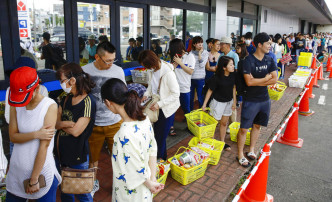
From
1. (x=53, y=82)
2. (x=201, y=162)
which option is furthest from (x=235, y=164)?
(x=53, y=82)

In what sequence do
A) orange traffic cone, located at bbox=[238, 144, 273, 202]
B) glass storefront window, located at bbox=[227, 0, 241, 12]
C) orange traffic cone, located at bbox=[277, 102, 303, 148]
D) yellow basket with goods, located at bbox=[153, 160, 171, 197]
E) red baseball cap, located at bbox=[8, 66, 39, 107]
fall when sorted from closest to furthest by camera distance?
red baseball cap, located at bbox=[8, 66, 39, 107] < orange traffic cone, located at bbox=[238, 144, 273, 202] < yellow basket with goods, located at bbox=[153, 160, 171, 197] < orange traffic cone, located at bbox=[277, 102, 303, 148] < glass storefront window, located at bbox=[227, 0, 241, 12]

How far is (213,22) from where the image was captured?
1014cm

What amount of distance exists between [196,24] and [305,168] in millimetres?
6743

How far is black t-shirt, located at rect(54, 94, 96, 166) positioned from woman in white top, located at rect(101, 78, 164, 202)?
1.67 feet

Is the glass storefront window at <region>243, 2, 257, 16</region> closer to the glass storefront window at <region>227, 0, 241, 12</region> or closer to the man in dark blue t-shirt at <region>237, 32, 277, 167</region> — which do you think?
the glass storefront window at <region>227, 0, 241, 12</region>

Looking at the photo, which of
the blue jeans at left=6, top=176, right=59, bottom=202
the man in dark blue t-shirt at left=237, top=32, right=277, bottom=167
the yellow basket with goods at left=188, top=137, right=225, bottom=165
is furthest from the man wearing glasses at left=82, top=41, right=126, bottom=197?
the man in dark blue t-shirt at left=237, top=32, right=277, bottom=167

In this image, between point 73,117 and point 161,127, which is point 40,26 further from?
point 73,117

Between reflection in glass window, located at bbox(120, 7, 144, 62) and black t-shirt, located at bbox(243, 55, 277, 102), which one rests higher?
reflection in glass window, located at bbox(120, 7, 144, 62)

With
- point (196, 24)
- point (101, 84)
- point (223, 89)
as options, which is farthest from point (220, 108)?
point (196, 24)

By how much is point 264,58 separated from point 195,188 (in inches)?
89.0

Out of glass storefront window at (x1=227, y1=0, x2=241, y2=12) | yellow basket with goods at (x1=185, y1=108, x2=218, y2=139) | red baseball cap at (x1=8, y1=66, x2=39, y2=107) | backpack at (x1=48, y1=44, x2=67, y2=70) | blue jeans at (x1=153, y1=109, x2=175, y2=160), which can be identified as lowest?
yellow basket with goods at (x1=185, y1=108, x2=218, y2=139)

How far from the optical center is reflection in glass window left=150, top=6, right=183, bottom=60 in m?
7.72

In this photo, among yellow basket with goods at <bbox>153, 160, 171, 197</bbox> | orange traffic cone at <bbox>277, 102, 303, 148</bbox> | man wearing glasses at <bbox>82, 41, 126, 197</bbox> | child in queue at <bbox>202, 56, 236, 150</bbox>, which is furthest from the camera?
orange traffic cone at <bbox>277, 102, 303, 148</bbox>

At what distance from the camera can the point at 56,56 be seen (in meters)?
5.27
